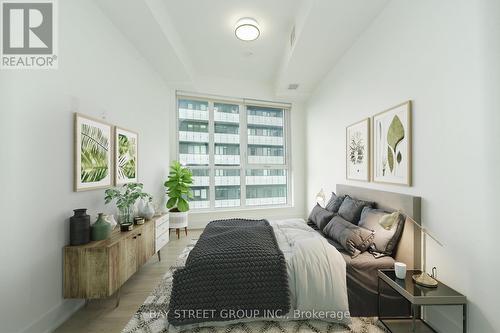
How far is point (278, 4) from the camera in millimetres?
2684

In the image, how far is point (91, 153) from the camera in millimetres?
2166

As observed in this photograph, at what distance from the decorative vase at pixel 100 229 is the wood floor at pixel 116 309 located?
69 centimetres

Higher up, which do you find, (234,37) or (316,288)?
(234,37)

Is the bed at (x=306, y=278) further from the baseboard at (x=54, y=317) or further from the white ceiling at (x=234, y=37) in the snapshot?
the white ceiling at (x=234, y=37)

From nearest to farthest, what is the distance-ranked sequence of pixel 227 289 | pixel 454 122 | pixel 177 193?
pixel 454 122 → pixel 227 289 → pixel 177 193

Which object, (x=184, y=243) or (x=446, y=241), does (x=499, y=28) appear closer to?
(x=446, y=241)

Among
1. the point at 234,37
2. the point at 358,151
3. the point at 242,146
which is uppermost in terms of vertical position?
the point at 234,37

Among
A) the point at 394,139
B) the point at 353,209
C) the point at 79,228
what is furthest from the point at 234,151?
the point at 79,228

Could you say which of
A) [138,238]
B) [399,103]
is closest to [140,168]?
[138,238]

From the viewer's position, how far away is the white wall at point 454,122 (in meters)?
1.38

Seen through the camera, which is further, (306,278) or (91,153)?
(91,153)

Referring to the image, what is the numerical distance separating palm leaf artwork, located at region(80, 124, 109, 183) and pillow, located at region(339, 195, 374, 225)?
2.84 m

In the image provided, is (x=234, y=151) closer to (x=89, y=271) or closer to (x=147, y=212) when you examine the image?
(x=147, y=212)

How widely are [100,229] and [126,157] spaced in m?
1.11
